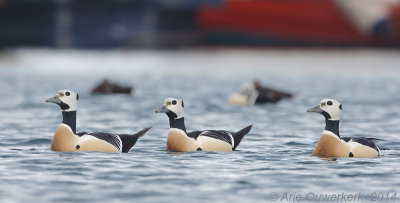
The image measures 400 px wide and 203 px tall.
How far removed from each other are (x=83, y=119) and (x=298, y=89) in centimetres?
1931

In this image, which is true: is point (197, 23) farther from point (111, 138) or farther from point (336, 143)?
point (336, 143)

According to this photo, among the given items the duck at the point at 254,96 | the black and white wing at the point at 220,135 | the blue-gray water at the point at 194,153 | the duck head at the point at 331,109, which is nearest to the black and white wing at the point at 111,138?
the blue-gray water at the point at 194,153

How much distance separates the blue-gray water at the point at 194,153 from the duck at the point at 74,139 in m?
0.21

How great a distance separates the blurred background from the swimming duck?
228 ft

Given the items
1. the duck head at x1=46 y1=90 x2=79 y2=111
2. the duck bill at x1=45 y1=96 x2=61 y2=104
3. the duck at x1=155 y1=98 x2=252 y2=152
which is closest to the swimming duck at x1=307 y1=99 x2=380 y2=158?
the duck at x1=155 y1=98 x2=252 y2=152

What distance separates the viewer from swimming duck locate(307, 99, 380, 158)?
1762 centimetres

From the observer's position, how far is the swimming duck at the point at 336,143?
694 inches

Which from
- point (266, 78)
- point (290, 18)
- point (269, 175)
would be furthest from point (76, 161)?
point (290, 18)

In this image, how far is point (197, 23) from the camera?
3585 inches

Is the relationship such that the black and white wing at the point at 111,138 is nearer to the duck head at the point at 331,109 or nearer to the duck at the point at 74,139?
the duck at the point at 74,139

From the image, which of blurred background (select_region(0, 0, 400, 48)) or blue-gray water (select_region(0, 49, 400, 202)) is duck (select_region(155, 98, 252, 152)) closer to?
blue-gray water (select_region(0, 49, 400, 202))

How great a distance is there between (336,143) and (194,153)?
9.93ft

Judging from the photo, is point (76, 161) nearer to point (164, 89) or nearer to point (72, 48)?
point (164, 89)

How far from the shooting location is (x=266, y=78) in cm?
5656
